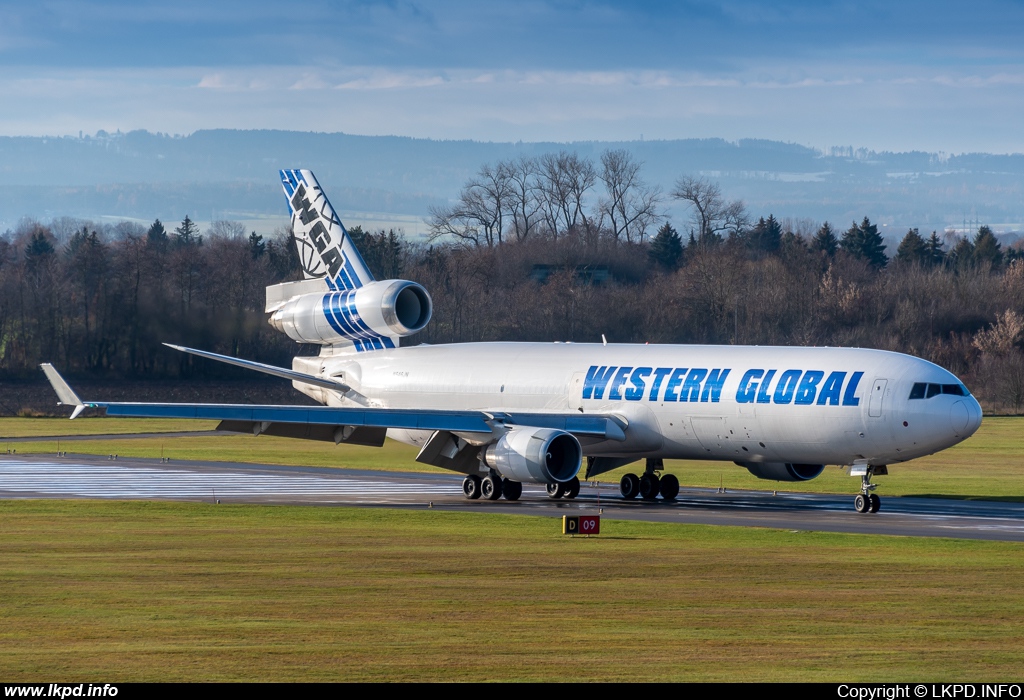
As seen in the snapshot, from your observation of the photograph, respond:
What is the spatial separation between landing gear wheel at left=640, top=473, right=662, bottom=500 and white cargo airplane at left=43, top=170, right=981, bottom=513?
64 mm

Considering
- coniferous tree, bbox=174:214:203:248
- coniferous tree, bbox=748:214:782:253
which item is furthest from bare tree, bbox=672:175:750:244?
coniferous tree, bbox=174:214:203:248

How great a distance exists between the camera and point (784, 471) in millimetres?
40062

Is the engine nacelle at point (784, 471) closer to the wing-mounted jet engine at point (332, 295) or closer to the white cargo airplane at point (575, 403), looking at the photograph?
the white cargo airplane at point (575, 403)

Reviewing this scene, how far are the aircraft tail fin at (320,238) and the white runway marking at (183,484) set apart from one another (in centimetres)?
684

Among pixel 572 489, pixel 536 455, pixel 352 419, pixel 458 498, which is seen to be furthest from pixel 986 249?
pixel 352 419

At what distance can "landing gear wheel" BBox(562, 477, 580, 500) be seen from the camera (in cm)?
3938

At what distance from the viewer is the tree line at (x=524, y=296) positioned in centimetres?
6900

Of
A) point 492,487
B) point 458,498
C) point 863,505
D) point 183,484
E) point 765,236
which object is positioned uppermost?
point 765,236

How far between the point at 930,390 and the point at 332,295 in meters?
20.8

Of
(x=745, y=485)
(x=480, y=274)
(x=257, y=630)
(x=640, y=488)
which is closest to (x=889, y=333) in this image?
(x=480, y=274)

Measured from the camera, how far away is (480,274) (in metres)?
116

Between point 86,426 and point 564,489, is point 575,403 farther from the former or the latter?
point 86,426

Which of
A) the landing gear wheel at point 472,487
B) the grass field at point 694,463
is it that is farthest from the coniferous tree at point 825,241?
the landing gear wheel at point 472,487
